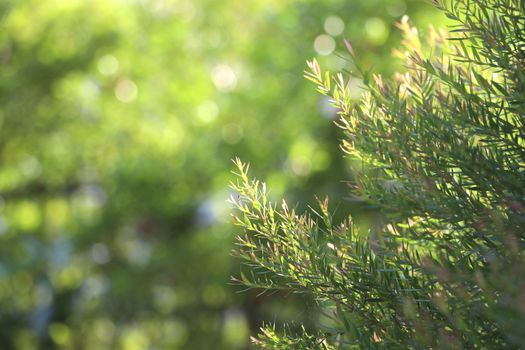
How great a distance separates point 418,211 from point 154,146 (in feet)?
37.9

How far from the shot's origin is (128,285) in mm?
12797

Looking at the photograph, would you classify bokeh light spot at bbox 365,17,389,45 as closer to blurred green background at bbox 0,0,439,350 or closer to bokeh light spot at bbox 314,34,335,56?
blurred green background at bbox 0,0,439,350

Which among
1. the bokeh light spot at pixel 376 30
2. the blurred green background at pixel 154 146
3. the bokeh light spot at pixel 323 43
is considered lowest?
the blurred green background at pixel 154 146

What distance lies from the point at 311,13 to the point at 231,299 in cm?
453

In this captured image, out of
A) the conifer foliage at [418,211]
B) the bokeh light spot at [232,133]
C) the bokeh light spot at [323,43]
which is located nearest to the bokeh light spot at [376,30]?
the bokeh light spot at [323,43]

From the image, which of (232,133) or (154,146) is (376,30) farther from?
(154,146)

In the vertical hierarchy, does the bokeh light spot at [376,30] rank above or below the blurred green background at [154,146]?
above

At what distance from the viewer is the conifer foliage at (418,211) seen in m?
2.58

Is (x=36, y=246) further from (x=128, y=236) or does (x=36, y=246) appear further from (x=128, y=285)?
(x=128, y=285)

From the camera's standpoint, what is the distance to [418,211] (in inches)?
109

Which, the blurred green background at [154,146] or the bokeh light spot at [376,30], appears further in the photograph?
the blurred green background at [154,146]

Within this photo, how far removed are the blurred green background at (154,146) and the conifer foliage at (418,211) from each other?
7.09 meters

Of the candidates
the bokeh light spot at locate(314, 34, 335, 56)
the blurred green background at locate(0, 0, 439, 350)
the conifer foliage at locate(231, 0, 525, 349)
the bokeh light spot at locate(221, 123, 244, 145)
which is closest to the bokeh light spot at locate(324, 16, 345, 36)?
the blurred green background at locate(0, 0, 439, 350)

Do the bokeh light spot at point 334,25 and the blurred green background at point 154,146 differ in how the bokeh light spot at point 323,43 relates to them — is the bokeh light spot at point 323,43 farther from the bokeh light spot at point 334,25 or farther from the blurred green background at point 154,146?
the bokeh light spot at point 334,25
